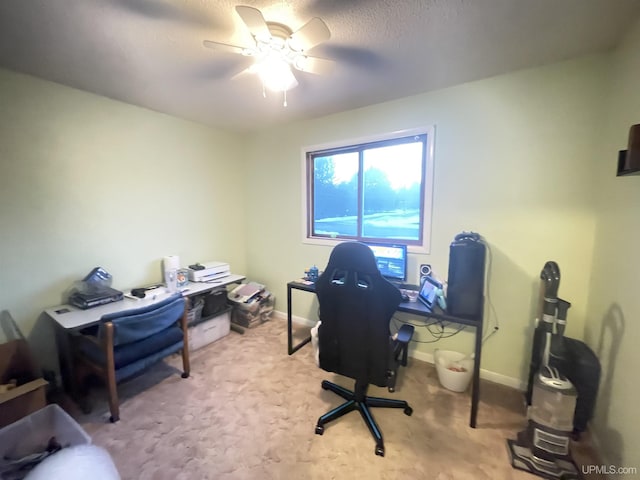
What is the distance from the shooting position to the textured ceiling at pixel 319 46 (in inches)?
50.3

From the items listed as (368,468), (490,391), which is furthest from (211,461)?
(490,391)

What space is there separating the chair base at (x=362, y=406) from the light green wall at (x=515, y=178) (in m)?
0.77

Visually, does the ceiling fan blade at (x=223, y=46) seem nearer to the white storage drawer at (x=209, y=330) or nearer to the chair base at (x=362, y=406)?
the chair base at (x=362, y=406)

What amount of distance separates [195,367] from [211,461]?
1013 millimetres

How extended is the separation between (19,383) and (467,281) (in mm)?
3083

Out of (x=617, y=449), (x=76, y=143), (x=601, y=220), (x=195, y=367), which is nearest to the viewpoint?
(x=617, y=449)

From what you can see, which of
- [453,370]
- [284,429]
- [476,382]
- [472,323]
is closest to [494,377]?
[453,370]

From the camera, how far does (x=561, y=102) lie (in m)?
1.77

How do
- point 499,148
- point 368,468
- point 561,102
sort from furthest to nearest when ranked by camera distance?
point 499,148
point 561,102
point 368,468

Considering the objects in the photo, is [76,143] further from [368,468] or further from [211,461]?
[368,468]

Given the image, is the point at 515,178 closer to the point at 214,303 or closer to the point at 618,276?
the point at 618,276

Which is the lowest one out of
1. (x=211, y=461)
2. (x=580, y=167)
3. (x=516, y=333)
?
(x=211, y=461)

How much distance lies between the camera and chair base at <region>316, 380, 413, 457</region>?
1.64 metres

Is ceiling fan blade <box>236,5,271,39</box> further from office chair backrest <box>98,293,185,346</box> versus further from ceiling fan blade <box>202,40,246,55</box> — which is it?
office chair backrest <box>98,293,185,346</box>
